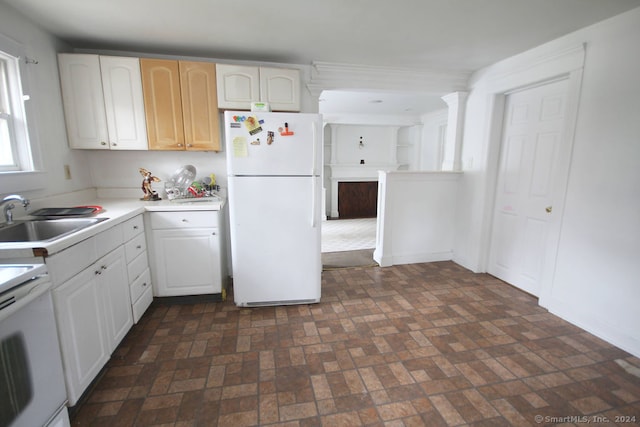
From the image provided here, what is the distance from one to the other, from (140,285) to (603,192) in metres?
3.51

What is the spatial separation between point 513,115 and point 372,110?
311 centimetres

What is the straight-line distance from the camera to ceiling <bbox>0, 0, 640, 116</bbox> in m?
1.87

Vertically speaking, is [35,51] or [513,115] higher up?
[35,51]

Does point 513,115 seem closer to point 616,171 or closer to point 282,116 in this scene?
Result: point 616,171

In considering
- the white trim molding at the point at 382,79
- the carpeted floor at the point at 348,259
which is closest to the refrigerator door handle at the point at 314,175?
the white trim molding at the point at 382,79

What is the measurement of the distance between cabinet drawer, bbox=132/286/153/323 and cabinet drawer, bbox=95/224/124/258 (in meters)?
0.54

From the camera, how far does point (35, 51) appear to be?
211 cm

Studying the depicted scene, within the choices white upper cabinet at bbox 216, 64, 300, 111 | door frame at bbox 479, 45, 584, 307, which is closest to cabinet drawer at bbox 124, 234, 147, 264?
white upper cabinet at bbox 216, 64, 300, 111

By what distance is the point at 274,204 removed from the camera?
2.35 meters

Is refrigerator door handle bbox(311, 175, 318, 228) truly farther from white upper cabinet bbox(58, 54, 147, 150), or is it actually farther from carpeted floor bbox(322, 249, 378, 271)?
white upper cabinet bbox(58, 54, 147, 150)

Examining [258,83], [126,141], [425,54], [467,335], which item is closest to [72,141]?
[126,141]

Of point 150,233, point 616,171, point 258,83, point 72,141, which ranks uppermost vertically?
point 258,83

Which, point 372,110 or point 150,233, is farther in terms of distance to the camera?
point 372,110

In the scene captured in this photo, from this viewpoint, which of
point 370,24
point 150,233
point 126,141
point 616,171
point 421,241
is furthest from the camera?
point 421,241
